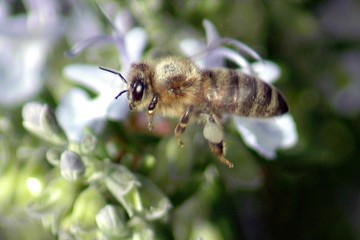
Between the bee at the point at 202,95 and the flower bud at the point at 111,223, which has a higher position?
the bee at the point at 202,95

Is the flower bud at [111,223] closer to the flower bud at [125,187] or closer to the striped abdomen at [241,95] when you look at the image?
the flower bud at [125,187]

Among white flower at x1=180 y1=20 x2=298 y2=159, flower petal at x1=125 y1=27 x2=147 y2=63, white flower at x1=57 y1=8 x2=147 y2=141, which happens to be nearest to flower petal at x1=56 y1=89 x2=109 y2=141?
white flower at x1=57 y1=8 x2=147 y2=141

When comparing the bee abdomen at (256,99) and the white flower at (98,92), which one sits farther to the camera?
the white flower at (98,92)

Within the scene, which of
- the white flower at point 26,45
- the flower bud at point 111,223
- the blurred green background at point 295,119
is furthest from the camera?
the white flower at point 26,45

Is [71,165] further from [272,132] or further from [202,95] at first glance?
[272,132]

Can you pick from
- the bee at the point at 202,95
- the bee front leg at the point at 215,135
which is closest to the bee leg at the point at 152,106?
the bee at the point at 202,95

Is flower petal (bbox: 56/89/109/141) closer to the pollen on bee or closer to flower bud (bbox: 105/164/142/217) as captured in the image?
flower bud (bbox: 105/164/142/217)
